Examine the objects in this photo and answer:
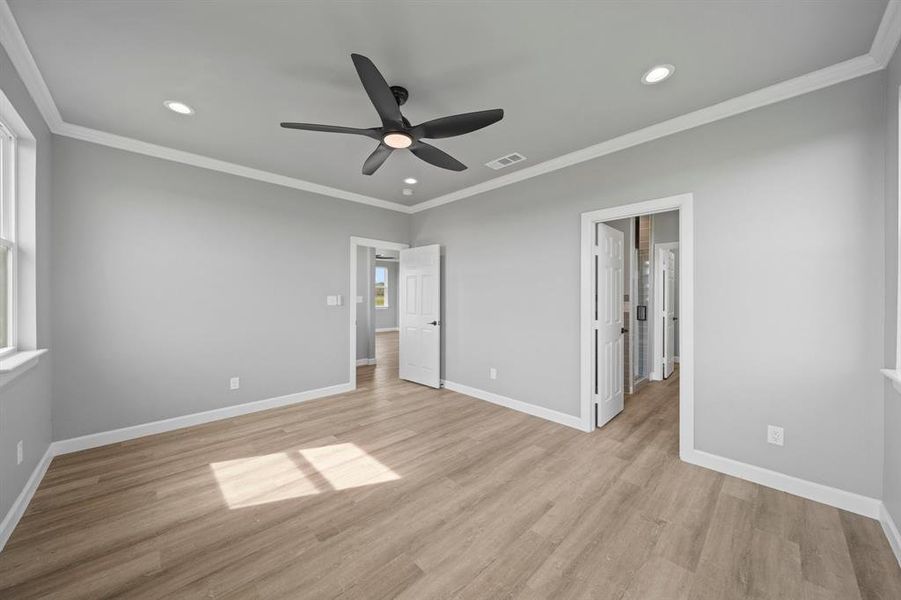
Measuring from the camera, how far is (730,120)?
8.35ft

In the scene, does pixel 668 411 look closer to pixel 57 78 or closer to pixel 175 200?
pixel 175 200

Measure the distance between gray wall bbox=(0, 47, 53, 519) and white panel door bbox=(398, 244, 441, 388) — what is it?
11.8ft

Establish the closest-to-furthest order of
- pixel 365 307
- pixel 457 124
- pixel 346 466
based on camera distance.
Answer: pixel 457 124, pixel 346 466, pixel 365 307

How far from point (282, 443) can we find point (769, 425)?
3.81 meters

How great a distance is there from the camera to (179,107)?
2592 mm

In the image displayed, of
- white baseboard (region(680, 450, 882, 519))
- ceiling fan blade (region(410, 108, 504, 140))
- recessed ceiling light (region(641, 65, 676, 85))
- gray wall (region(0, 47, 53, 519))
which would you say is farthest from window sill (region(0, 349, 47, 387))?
white baseboard (region(680, 450, 882, 519))

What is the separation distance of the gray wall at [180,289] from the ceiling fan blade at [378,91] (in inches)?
101

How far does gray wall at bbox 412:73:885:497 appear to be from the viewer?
2086 mm

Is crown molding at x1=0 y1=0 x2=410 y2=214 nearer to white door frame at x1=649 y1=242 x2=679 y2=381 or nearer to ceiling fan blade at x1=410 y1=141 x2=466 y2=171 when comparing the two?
ceiling fan blade at x1=410 y1=141 x2=466 y2=171

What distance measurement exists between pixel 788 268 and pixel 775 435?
1.15 meters

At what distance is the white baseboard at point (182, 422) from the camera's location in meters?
2.93

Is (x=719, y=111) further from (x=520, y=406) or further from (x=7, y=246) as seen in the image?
(x=7, y=246)

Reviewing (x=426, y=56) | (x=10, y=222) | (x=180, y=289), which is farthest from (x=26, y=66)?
(x=426, y=56)

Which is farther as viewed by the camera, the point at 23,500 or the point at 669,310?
the point at 669,310
